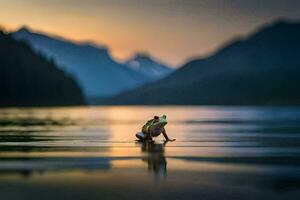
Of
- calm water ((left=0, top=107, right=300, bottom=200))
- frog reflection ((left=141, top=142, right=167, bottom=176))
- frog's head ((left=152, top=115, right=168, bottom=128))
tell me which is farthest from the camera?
frog's head ((left=152, top=115, right=168, bottom=128))

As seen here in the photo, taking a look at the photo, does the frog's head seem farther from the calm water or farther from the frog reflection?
the calm water

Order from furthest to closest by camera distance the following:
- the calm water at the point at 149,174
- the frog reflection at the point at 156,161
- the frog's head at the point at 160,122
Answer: the frog's head at the point at 160,122
the frog reflection at the point at 156,161
the calm water at the point at 149,174

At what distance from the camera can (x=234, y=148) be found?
3809 centimetres

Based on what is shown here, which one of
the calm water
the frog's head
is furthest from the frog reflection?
the frog's head

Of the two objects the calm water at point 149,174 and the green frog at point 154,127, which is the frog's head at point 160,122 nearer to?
the green frog at point 154,127

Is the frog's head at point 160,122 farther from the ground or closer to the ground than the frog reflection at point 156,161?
farther from the ground

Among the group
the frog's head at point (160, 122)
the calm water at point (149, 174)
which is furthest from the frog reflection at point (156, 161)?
the frog's head at point (160, 122)

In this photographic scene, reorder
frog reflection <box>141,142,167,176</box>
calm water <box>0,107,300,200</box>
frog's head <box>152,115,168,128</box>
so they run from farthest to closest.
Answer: frog's head <box>152,115,168,128</box>
frog reflection <box>141,142,167,176</box>
calm water <box>0,107,300,200</box>

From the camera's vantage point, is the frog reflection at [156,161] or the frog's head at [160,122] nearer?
the frog reflection at [156,161]

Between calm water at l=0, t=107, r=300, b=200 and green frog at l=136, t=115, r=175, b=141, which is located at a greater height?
green frog at l=136, t=115, r=175, b=141

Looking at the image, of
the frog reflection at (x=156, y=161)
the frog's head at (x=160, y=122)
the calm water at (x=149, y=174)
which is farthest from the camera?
the frog's head at (x=160, y=122)

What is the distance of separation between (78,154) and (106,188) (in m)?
14.1

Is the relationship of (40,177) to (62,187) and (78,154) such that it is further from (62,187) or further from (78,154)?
(78,154)

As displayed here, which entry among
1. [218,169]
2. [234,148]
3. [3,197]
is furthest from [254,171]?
[234,148]
